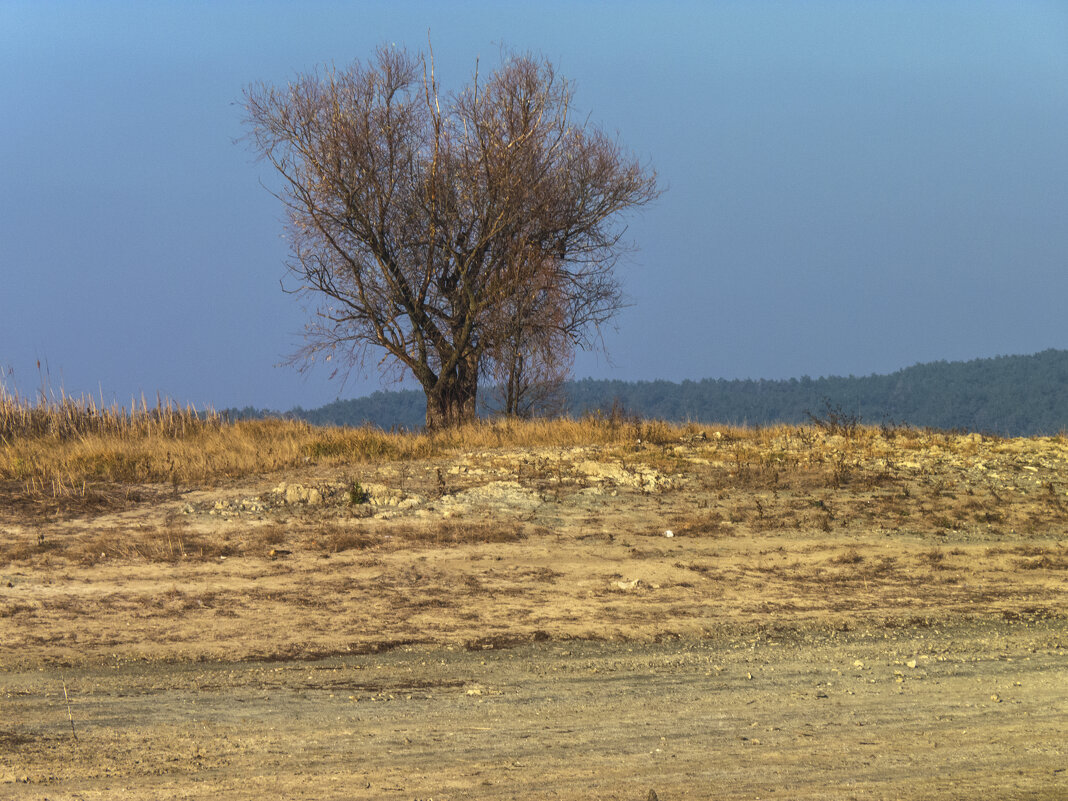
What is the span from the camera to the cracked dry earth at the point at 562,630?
535 centimetres

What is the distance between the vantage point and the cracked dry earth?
5.35 m

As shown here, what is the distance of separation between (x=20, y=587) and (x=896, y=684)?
844 centimetres

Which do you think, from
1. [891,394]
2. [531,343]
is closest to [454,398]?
[531,343]

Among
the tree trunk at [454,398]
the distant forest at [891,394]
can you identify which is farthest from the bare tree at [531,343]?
the distant forest at [891,394]

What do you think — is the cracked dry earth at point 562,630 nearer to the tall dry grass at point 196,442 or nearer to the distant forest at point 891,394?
the tall dry grass at point 196,442

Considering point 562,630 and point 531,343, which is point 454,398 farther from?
point 562,630

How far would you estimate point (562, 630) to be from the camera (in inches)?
348

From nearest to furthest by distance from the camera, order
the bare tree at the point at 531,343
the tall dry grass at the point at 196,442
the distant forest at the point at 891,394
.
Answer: the tall dry grass at the point at 196,442
the bare tree at the point at 531,343
the distant forest at the point at 891,394

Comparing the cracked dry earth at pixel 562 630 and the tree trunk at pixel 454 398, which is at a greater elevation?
the tree trunk at pixel 454 398

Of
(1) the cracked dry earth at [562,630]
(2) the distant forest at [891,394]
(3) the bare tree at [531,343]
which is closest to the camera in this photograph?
(1) the cracked dry earth at [562,630]

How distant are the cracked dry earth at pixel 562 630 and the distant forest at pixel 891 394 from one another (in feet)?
84.5

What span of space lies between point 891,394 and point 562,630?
47.2 m

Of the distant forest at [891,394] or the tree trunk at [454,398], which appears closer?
the tree trunk at [454,398]

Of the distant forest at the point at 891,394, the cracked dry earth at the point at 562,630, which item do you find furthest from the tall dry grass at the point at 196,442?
the distant forest at the point at 891,394
